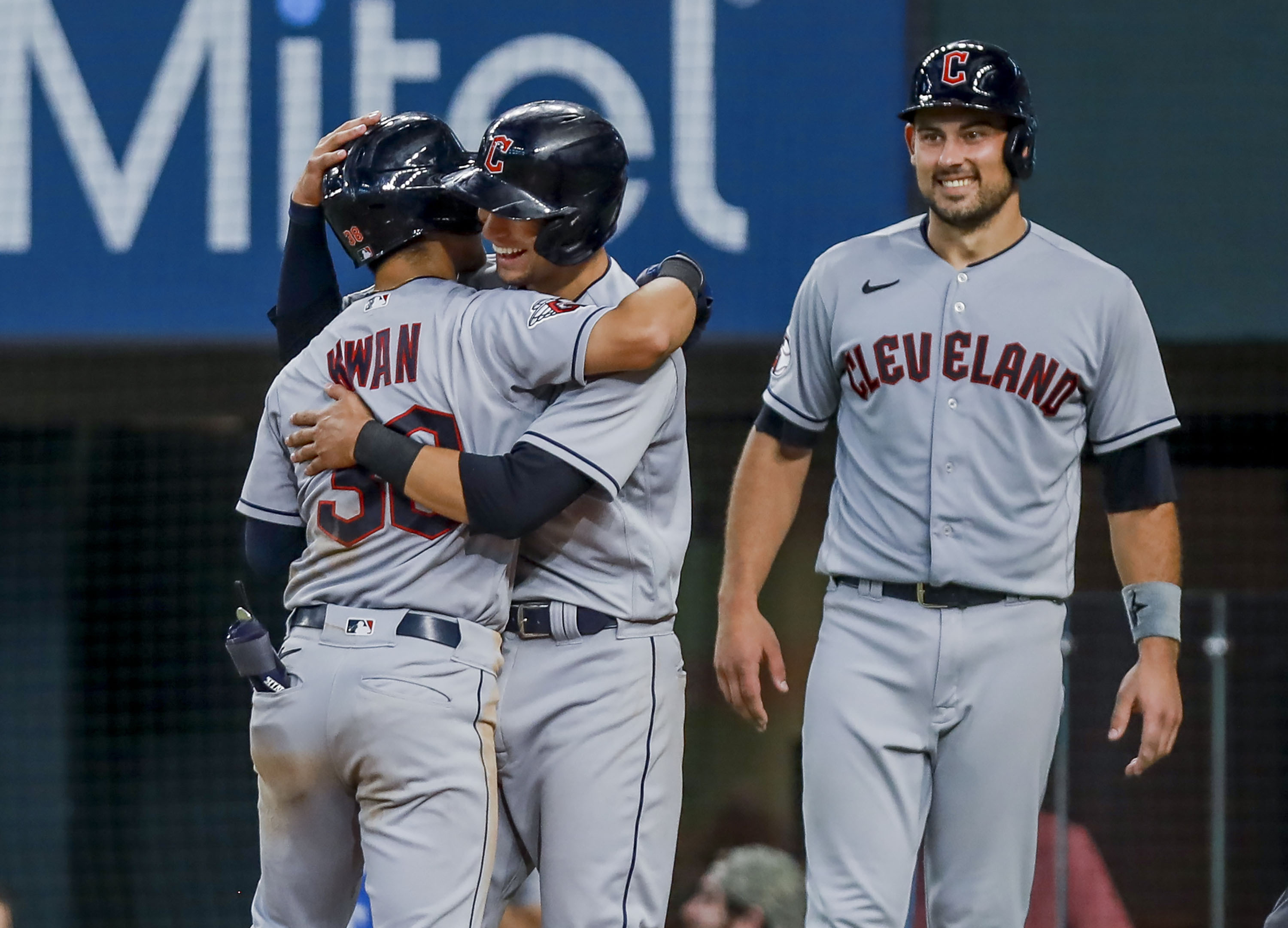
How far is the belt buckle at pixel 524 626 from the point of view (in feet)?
8.20

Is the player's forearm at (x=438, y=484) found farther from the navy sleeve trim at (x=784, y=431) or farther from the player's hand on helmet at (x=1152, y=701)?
the player's hand on helmet at (x=1152, y=701)

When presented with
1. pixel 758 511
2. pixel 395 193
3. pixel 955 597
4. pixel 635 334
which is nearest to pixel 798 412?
pixel 758 511

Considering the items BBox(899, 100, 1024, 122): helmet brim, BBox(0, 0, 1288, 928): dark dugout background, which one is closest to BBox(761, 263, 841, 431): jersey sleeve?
BBox(899, 100, 1024, 122): helmet brim

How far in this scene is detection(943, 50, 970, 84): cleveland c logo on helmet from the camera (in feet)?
8.59

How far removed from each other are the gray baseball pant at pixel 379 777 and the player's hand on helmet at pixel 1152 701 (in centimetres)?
98

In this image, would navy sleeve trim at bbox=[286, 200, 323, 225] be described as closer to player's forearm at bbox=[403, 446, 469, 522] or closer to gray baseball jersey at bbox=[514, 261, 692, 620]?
gray baseball jersey at bbox=[514, 261, 692, 620]

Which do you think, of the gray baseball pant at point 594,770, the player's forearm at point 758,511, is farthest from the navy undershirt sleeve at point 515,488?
the player's forearm at point 758,511

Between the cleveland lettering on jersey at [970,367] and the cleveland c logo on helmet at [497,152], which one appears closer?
the cleveland c logo on helmet at [497,152]

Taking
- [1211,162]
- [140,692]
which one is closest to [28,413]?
[140,692]

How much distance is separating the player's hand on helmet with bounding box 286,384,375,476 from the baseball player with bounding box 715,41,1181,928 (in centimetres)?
71

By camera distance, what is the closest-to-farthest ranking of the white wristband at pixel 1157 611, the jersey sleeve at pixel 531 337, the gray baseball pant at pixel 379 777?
the gray baseball pant at pixel 379 777, the jersey sleeve at pixel 531 337, the white wristband at pixel 1157 611

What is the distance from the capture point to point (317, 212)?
2.78m

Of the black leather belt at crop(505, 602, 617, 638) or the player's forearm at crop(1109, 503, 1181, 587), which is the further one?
the player's forearm at crop(1109, 503, 1181, 587)

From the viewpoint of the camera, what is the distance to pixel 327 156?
267cm
